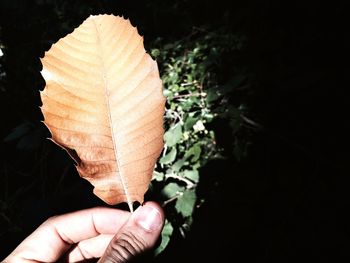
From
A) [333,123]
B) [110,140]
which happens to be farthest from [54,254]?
[333,123]

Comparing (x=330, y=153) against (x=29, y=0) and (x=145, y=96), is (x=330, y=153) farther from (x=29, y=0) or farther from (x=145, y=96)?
(x=29, y=0)

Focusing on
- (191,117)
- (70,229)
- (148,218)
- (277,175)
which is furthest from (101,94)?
(277,175)

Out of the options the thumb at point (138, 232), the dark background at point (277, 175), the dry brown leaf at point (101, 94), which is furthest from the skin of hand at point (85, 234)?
the dark background at point (277, 175)

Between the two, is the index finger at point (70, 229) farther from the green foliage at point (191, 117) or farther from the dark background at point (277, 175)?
the dark background at point (277, 175)

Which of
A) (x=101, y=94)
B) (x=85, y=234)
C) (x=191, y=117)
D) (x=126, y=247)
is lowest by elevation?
(x=191, y=117)

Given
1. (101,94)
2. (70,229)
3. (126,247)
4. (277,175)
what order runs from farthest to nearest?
(277,175)
(70,229)
(126,247)
(101,94)

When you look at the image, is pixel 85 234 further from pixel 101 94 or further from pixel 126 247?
pixel 101 94

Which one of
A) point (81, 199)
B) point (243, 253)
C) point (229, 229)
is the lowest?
point (243, 253)
